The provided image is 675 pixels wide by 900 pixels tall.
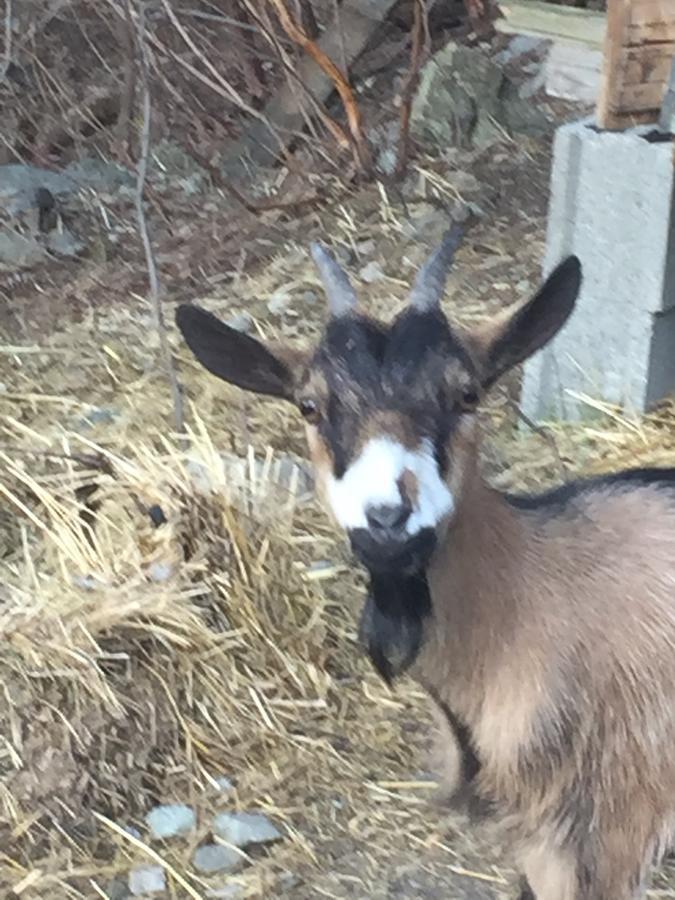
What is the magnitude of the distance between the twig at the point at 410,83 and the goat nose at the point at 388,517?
3.77 meters

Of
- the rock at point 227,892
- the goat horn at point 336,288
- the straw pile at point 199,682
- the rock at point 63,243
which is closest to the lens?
the goat horn at point 336,288

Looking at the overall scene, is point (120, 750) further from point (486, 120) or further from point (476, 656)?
point (486, 120)

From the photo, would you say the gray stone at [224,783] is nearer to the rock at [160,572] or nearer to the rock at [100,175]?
the rock at [160,572]

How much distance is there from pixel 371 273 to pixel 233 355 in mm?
3055

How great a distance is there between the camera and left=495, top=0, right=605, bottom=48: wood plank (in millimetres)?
5469

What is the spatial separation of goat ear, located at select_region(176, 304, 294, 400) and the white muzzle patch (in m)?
0.42

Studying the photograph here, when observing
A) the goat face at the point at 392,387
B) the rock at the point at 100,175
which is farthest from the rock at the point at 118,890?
the rock at the point at 100,175

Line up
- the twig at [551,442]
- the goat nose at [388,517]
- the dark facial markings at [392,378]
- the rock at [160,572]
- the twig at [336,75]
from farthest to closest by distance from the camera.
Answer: the twig at [336,75] < the twig at [551,442] < the rock at [160,572] < the dark facial markings at [392,378] < the goat nose at [388,517]

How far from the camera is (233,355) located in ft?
8.55

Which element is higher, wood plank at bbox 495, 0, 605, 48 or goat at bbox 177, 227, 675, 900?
wood plank at bbox 495, 0, 605, 48

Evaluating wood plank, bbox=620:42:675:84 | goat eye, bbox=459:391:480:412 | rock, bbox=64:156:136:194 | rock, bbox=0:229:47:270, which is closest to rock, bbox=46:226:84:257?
rock, bbox=0:229:47:270

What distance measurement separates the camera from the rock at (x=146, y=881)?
3.04 metres

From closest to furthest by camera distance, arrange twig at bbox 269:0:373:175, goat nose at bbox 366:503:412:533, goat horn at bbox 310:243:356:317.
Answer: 1. goat nose at bbox 366:503:412:533
2. goat horn at bbox 310:243:356:317
3. twig at bbox 269:0:373:175

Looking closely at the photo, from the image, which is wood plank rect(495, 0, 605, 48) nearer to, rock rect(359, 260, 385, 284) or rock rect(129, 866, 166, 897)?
rock rect(359, 260, 385, 284)
